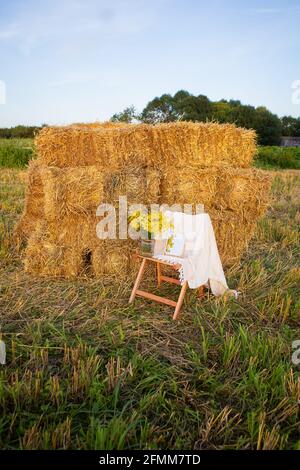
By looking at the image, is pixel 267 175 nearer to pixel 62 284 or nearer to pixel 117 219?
pixel 117 219

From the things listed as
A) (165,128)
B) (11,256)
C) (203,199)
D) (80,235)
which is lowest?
(11,256)

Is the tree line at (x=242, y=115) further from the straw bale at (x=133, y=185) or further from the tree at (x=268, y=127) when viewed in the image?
the straw bale at (x=133, y=185)

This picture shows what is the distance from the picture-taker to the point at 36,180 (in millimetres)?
5988

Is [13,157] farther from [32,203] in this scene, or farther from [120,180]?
[120,180]

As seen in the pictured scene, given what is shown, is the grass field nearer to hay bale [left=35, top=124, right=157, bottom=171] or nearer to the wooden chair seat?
the wooden chair seat

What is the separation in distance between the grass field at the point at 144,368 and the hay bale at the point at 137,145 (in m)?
1.60

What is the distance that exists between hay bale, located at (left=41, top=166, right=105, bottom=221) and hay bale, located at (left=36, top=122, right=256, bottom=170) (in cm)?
27

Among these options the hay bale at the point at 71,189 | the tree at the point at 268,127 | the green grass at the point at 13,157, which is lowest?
the hay bale at the point at 71,189

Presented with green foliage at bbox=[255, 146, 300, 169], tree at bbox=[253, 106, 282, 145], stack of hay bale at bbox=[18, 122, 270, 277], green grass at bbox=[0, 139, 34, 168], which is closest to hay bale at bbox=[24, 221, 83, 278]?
stack of hay bale at bbox=[18, 122, 270, 277]

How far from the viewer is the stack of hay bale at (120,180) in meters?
5.54

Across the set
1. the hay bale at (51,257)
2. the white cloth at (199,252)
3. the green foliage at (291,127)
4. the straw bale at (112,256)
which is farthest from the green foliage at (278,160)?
the green foliage at (291,127)

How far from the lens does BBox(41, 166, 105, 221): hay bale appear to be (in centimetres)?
545
